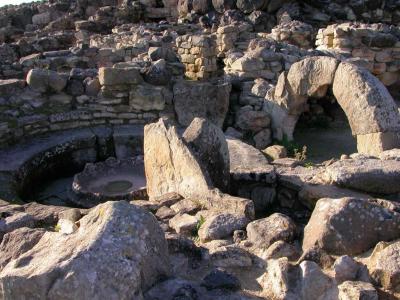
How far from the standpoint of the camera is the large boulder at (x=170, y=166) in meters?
4.19

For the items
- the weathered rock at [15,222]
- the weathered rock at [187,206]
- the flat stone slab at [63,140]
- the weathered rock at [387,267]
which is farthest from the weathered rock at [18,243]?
the flat stone slab at [63,140]

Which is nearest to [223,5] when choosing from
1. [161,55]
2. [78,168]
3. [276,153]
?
[161,55]

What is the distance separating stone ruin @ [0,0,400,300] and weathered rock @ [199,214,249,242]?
0.01 metres

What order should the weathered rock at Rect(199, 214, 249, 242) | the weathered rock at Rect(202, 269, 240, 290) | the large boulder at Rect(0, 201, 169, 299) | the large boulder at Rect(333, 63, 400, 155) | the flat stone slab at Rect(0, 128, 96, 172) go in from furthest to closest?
the flat stone slab at Rect(0, 128, 96, 172) → the large boulder at Rect(333, 63, 400, 155) → the weathered rock at Rect(199, 214, 249, 242) → the weathered rock at Rect(202, 269, 240, 290) → the large boulder at Rect(0, 201, 169, 299)

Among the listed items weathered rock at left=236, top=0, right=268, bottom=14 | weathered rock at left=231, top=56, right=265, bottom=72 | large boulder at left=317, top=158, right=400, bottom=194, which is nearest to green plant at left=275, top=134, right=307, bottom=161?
weathered rock at left=231, top=56, right=265, bottom=72

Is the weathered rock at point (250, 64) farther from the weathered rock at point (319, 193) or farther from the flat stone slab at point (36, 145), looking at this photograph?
the weathered rock at point (319, 193)

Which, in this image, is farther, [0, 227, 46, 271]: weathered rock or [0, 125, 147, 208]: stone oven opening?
[0, 125, 147, 208]: stone oven opening

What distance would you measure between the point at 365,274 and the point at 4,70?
731cm

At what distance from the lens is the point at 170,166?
451cm

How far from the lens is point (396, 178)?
4.02 metres

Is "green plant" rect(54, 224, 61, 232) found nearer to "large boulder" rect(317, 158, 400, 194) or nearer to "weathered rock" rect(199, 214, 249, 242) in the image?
"weathered rock" rect(199, 214, 249, 242)

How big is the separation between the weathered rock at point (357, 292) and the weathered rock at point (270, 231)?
69 cm

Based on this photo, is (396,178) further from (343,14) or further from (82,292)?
(343,14)

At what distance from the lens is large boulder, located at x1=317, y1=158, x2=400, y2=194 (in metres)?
4.02
